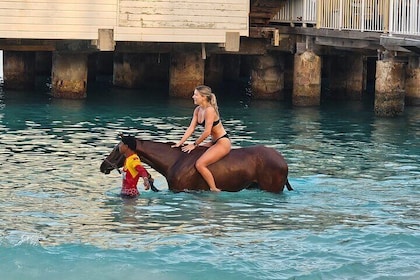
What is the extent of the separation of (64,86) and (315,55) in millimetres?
7171

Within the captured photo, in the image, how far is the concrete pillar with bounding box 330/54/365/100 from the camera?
37.4 meters

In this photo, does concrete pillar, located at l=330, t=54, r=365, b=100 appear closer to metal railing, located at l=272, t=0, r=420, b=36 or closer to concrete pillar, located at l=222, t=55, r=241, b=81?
metal railing, located at l=272, t=0, r=420, b=36

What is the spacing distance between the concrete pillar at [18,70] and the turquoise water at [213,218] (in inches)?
420

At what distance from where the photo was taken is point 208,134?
56.9 ft

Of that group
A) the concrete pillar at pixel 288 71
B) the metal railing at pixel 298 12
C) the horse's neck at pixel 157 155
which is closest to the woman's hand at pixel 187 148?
the horse's neck at pixel 157 155

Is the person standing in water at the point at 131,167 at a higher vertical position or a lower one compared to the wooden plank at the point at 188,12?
lower

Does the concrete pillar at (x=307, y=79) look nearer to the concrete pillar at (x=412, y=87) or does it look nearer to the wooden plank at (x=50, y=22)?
the concrete pillar at (x=412, y=87)

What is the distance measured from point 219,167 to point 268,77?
763 inches

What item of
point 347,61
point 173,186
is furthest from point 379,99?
point 173,186

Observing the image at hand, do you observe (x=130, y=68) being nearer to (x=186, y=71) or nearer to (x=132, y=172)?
(x=186, y=71)

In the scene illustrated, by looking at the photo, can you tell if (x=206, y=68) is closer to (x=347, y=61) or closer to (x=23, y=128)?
(x=347, y=61)

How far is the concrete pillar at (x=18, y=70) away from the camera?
37188mm

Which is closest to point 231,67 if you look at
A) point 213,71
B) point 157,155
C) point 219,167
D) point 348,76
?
point 213,71

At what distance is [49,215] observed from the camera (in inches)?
635
